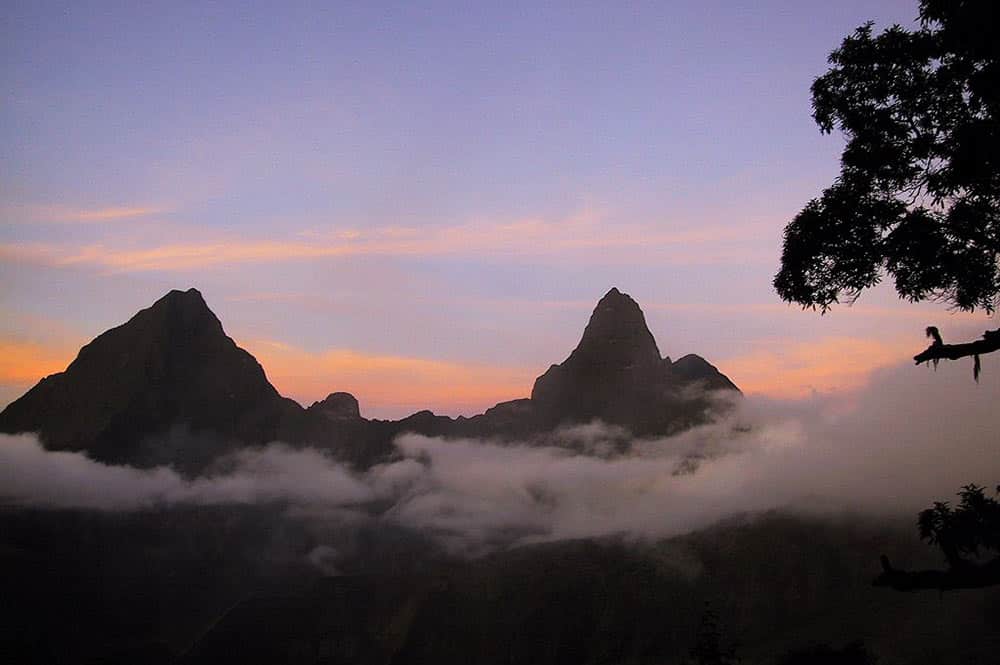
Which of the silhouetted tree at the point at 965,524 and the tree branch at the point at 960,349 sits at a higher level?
the tree branch at the point at 960,349

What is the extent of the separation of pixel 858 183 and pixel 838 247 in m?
1.45

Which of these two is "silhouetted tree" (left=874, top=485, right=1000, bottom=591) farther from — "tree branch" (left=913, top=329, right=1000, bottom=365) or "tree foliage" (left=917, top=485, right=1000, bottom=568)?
"tree branch" (left=913, top=329, right=1000, bottom=365)

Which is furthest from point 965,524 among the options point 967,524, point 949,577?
point 949,577

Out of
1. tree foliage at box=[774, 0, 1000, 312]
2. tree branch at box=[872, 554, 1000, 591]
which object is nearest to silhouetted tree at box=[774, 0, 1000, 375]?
tree foliage at box=[774, 0, 1000, 312]

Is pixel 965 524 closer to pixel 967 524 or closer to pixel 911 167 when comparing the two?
pixel 967 524

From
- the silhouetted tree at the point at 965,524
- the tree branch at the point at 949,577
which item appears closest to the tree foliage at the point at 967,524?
the silhouetted tree at the point at 965,524

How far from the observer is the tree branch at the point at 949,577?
13055mm

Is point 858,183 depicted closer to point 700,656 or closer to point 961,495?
point 961,495

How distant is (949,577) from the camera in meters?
13.3

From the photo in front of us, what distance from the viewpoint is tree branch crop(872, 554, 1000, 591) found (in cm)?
1305

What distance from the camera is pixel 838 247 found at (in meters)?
19.0

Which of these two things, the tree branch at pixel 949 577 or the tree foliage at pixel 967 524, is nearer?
the tree branch at pixel 949 577

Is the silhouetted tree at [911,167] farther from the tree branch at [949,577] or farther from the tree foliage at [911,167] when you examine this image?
the tree branch at [949,577]

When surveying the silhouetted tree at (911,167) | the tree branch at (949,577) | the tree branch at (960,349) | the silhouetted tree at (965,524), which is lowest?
the tree branch at (949,577)
